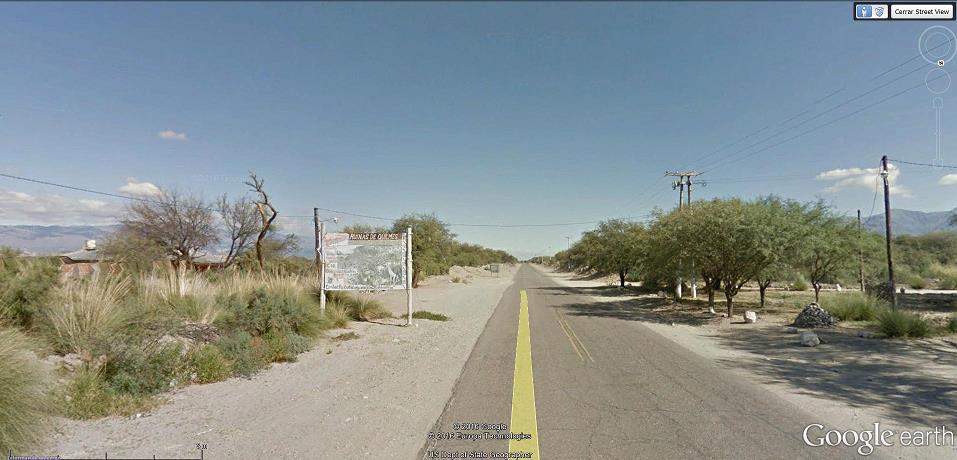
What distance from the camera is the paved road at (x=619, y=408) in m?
4.20

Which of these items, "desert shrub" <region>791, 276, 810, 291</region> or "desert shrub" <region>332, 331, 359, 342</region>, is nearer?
"desert shrub" <region>332, 331, 359, 342</region>

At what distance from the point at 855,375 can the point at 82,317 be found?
43.4 ft

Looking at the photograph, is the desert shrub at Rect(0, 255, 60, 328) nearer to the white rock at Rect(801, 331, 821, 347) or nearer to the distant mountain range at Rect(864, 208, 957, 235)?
the white rock at Rect(801, 331, 821, 347)

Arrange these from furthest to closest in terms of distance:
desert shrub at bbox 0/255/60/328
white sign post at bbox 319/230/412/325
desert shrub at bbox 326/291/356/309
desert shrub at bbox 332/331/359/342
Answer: desert shrub at bbox 326/291/356/309 < white sign post at bbox 319/230/412/325 < desert shrub at bbox 332/331/359/342 < desert shrub at bbox 0/255/60/328

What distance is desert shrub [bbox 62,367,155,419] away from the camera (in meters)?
4.78

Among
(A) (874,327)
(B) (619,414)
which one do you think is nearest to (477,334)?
(B) (619,414)

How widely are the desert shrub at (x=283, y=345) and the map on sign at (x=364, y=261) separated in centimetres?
396

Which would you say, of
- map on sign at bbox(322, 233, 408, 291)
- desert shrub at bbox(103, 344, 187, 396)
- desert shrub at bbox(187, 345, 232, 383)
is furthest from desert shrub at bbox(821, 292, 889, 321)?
desert shrub at bbox(103, 344, 187, 396)

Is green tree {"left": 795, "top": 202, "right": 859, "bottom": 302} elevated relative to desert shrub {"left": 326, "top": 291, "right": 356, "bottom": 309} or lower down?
elevated

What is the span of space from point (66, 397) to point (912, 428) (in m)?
10.1

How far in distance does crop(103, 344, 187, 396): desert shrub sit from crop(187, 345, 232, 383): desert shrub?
263 mm

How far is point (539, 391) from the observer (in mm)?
6199

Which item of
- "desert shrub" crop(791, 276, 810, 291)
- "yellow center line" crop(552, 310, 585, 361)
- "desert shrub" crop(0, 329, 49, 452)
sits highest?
"desert shrub" crop(0, 329, 49, 452)

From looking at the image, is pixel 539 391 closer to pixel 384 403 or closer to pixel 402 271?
pixel 384 403
